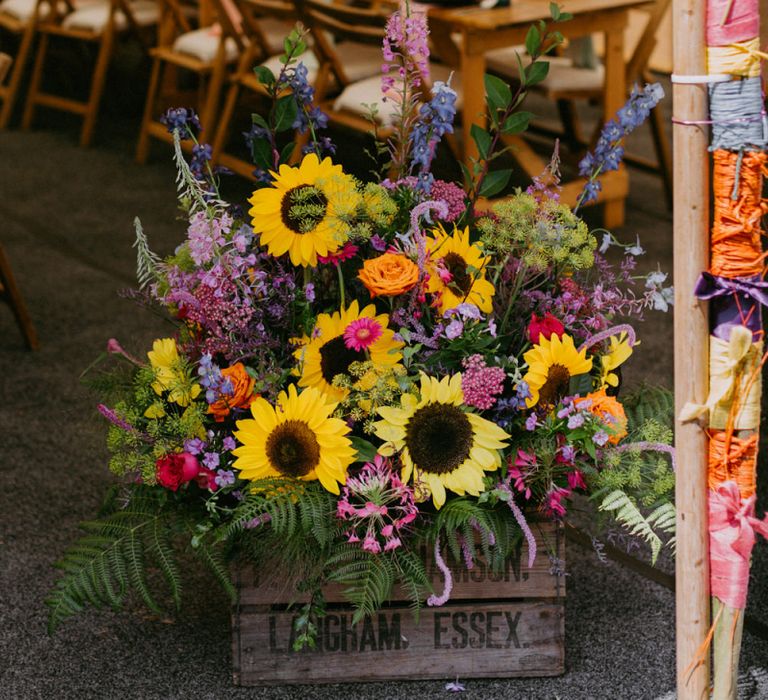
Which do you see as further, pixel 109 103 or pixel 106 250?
pixel 109 103

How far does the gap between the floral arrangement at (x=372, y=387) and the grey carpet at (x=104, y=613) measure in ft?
0.82

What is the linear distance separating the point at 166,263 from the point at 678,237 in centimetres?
86

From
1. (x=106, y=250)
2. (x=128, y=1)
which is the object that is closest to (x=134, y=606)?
(x=106, y=250)

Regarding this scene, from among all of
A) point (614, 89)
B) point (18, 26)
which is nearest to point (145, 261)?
point (614, 89)

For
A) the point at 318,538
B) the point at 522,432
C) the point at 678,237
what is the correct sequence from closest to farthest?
the point at 678,237, the point at 318,538, the point at 522,432

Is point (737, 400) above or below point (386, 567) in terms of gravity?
above

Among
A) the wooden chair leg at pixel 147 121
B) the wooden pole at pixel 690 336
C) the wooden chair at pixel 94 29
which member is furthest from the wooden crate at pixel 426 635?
the wooden chair at pixel 94 29

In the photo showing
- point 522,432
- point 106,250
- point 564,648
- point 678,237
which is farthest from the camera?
point 106,250

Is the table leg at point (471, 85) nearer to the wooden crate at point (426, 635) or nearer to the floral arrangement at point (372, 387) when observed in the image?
the floral arrangement at point (372, 387)

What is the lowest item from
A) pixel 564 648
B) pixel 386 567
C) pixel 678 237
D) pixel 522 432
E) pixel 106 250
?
pixel 564 648

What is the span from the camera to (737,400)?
1403 millimetres

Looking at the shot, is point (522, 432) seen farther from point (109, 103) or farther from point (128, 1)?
point (109, 103)

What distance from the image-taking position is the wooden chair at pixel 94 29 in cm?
571

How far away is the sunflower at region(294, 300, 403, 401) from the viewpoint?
175cm
